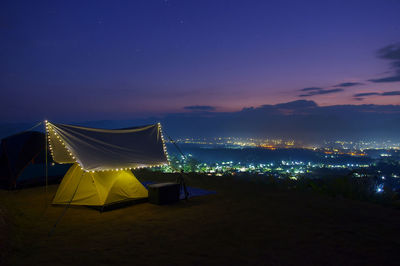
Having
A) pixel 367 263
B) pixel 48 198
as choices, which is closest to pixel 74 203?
pixel 48 198

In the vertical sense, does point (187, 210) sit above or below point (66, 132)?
below

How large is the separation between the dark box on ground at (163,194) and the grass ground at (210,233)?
0.30 metres

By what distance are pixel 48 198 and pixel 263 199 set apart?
7.16 m

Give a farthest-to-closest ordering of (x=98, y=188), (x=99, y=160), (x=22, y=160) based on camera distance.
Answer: (x=22, y=160) → (x=98, y=188) → (x=99, y=160)

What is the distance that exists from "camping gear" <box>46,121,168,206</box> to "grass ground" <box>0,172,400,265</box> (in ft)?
1.44

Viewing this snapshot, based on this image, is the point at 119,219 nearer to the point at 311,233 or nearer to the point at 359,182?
the point at 311,233

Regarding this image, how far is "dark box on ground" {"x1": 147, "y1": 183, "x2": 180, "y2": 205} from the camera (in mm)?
7883

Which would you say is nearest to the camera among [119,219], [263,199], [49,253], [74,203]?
[49,253]

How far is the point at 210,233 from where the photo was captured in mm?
5438

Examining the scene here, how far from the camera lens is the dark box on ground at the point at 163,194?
25.9 feet

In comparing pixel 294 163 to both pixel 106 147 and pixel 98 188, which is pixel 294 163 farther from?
pixel 98 188

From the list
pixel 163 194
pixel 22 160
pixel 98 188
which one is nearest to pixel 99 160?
pixel 98 188

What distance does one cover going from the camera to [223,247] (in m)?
4.70

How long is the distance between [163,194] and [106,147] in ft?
7.05
